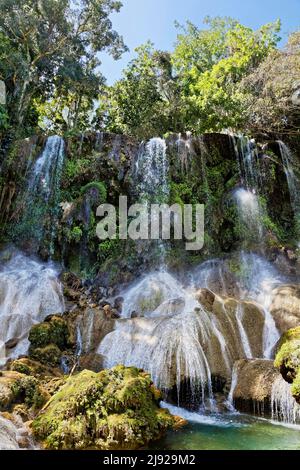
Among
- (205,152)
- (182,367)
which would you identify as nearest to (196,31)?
(205,152)

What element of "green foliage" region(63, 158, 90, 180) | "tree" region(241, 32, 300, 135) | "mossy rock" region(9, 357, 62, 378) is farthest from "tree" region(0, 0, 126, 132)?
"mossy rock" region(9, 357, 62, 378)

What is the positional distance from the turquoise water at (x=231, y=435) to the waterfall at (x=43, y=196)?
11234mm

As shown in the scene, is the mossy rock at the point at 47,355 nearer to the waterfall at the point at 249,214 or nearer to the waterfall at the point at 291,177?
the waterfall at the point at 249,214

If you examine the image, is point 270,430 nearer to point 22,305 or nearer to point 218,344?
point 218,344

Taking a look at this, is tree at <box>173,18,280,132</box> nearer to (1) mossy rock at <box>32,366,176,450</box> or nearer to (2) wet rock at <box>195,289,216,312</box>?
(2) wet rock at <box>195,289,216,312</box>

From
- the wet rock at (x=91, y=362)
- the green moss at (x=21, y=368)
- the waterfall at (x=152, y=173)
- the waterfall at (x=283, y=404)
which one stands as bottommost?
the waterfall at (x=283, y=404)

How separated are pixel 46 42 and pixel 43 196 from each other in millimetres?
10142

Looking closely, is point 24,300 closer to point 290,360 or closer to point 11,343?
point 11,343

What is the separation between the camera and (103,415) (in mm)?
6105

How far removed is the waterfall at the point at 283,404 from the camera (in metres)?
7.38

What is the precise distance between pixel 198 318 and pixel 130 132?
58.9 ft

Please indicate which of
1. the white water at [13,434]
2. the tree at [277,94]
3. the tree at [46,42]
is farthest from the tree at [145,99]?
the white water at [13,434]

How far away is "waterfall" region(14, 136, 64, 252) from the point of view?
16.8m
